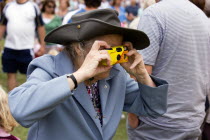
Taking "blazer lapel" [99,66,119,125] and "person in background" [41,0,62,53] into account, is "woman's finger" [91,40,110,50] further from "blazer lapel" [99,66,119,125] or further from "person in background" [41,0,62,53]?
"person in background" [41,0,62,53]

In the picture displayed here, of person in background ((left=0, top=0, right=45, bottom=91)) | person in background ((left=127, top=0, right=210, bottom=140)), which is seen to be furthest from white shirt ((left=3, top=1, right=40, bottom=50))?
person in background ((left=127, top=0, right=210, bottom=140))

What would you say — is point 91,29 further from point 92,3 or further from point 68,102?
point 92,3

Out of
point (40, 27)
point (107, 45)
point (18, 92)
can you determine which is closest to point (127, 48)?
point (107, 45)

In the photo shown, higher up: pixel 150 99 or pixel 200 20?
pixel 200 20

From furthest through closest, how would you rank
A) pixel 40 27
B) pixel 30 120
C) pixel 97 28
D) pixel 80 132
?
pixel 40 27 < pixel 80 132 < pixel 97 28 < pixel 30 120

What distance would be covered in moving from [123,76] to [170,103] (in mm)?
529

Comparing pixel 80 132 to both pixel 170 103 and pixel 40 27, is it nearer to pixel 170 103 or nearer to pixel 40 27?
pixel 170 103

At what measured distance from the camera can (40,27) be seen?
687 cm

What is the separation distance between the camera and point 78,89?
2104 millimetres

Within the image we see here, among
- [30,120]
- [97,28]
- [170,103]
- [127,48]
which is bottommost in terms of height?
[170,103]

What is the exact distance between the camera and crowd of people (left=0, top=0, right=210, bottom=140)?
73.1 inches

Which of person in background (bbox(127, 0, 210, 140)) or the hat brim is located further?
person in background (bbox(127, 0, 210, 140))

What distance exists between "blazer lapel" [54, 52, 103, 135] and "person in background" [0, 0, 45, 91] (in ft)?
15.0

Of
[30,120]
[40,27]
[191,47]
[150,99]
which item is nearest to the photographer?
[30,120]
